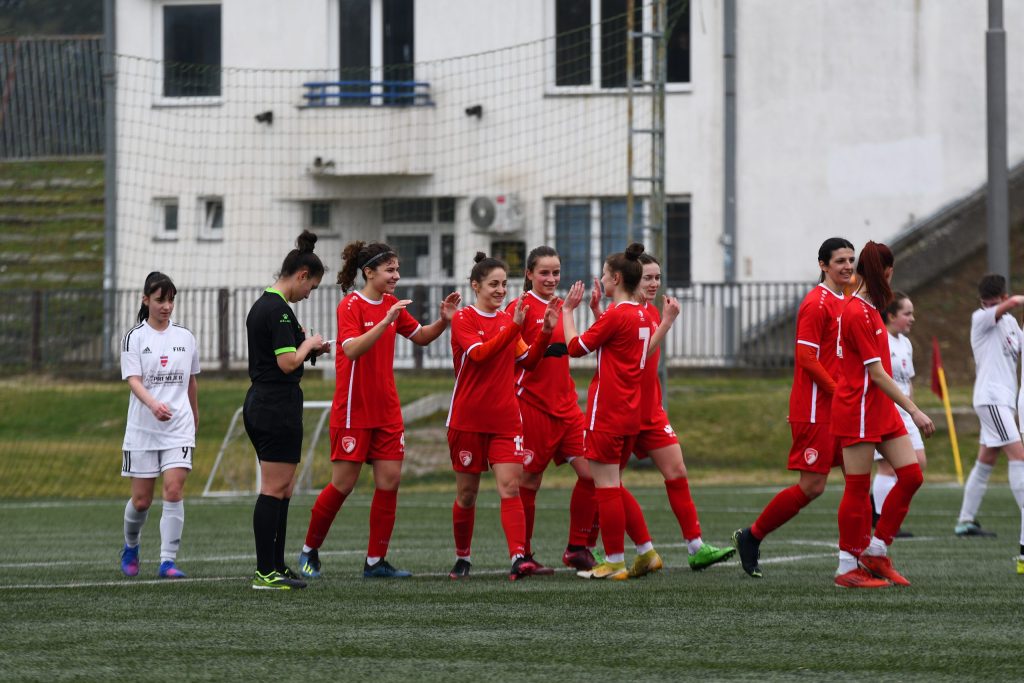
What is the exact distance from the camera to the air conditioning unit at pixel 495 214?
26234 millimetres

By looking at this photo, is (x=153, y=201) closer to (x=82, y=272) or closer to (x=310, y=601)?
(x=82, y=272)

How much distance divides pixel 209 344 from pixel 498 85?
656 centimetres

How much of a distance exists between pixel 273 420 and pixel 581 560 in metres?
2.32

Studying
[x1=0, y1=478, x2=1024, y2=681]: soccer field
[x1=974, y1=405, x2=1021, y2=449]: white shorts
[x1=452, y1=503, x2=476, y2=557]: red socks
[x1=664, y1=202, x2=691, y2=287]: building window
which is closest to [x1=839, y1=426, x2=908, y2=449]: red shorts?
[x1=0, y1=478, x2=1024, y2=681]: soccer field

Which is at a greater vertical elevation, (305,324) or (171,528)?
(305,324)

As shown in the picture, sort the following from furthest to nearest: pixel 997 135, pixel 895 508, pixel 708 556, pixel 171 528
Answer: pixel 997 135
pixel 171 528
pixel 708 556
pixel 895 508

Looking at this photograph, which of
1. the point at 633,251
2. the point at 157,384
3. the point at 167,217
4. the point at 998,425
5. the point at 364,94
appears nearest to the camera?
the point at 633,251

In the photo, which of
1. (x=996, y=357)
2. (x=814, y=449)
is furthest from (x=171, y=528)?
(x=996, y=357)

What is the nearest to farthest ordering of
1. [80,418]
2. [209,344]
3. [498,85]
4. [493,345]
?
[493,345] → [80,418] → [209,344] → [498,85]

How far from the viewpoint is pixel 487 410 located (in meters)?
9.25

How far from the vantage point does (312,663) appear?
20.1ft

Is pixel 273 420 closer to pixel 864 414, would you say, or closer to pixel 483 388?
pixel 483 388

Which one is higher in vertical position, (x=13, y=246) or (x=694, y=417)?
(x=13, y=246)

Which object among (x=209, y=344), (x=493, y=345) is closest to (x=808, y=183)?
(x=209, y=344)
